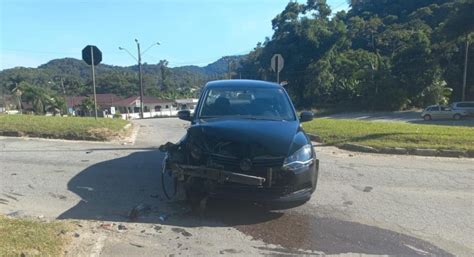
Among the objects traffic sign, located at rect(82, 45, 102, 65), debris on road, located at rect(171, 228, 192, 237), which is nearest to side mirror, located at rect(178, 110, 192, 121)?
debris on road, located at rect(171, 228, 192, 237)

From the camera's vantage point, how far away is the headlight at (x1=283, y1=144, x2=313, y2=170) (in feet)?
17.8

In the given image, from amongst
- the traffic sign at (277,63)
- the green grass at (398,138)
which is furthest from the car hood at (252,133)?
the traffic sign at (277,63)

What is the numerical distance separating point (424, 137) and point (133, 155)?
7.14 m

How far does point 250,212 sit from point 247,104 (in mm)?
1840

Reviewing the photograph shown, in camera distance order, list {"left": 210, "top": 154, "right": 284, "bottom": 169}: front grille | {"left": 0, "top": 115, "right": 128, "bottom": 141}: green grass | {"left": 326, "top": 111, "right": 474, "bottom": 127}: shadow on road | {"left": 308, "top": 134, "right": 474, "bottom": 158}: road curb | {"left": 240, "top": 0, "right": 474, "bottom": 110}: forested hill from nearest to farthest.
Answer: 1. {"left": 210, "top": 154, "right": 284, "bottom": 169}: front grille
2. {"left": 308, "top": 134, "right": 474, "bottom": 158}: road curb
3. {"left": 0, "top": 115, "right": 128, "bottom": 141}: green grass
4. {"left": 326, "top": 111, "right": 474, "bottom": 127}: shadow on road
5. {"left": 240, "top": 0, "right": 474, "bottom": 110}: forested hill

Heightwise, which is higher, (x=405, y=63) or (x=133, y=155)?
(x=405, y=63)

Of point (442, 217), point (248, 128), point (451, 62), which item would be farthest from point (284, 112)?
point (451, 62)

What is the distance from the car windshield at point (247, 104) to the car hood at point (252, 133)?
59 centimetres

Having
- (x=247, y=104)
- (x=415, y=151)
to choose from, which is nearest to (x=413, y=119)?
(x=415, y=151)

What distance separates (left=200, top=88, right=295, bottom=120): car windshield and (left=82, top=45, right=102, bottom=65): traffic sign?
949cm

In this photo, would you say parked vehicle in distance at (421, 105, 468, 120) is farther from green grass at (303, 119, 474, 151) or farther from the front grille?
the front grille

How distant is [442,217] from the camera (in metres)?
5.93

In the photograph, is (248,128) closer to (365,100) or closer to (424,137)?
(424,137)

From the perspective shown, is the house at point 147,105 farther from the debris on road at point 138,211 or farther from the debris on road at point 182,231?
the debris on road at point 182,231
